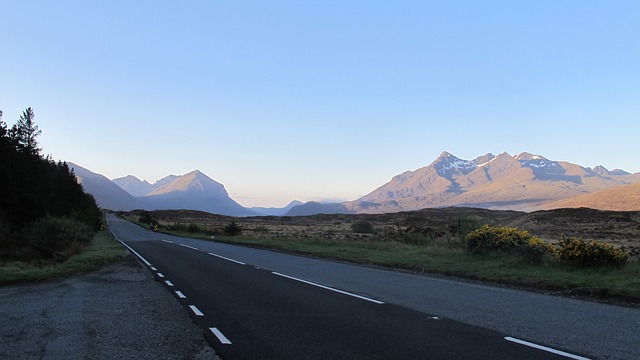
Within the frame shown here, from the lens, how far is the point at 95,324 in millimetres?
9047

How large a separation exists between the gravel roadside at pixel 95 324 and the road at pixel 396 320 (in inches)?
17.7

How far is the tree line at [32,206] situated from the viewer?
23.0m

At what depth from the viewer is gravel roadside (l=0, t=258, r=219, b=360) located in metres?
7.13

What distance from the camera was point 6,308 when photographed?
10.7 meters

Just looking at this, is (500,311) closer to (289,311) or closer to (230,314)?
(289,311)

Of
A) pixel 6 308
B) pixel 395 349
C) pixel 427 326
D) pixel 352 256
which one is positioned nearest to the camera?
pixel 395 349

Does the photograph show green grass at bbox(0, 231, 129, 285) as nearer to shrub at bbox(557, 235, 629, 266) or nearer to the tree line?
the tree line

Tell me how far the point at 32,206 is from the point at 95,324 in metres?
45.8

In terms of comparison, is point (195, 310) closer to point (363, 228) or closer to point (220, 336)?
point (220, 336)

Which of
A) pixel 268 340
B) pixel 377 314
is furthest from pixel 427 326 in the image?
pixel 268 340

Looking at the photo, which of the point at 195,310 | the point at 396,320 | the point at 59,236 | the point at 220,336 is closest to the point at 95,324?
the point at 195,310

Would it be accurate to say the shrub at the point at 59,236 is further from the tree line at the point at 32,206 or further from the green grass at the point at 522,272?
the green grass at the point at 522,272

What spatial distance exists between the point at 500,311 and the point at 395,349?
151 inches

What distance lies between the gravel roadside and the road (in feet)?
1.47
